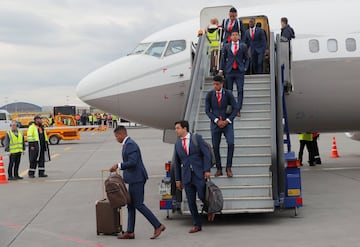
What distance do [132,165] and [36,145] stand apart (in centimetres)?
941

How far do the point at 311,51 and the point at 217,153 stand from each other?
4.69m

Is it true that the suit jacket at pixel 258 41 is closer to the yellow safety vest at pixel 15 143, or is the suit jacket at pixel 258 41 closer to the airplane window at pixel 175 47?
the airplane window at pixel 175 47

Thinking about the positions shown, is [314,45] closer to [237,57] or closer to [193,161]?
[237,57]

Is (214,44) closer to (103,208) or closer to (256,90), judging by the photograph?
(256,90)

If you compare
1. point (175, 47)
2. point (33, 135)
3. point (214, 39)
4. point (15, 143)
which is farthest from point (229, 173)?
point (15, 143)

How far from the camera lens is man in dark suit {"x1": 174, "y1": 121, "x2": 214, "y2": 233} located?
8.38 meters

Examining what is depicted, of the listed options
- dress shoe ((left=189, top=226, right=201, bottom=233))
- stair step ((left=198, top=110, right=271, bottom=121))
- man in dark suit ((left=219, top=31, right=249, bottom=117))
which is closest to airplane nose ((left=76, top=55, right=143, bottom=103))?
man in dark suit ((left=219, top=31, right=249, bottom=117))

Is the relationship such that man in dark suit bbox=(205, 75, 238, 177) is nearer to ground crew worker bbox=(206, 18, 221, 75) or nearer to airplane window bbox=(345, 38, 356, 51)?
ground crew worker bbox=(206, 18, 221, 75)

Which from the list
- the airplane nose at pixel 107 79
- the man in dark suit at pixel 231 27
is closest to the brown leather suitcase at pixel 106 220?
the man in dark suit at pixel 231 27

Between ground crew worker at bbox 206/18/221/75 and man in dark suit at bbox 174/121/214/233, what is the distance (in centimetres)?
449

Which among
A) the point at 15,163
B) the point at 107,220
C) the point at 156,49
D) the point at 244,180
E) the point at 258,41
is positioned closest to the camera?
the point at 107,220

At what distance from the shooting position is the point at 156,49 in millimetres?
14016

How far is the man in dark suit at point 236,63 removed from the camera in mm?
11250

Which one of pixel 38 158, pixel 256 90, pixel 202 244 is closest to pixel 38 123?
pixel 38 158
